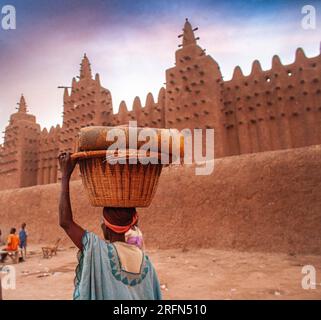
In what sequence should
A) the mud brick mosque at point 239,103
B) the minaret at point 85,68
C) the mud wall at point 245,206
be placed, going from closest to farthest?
1. the mud wall at point 245,206
2. the mud brick mosque at point 239,103
3. the minaret at point 85,68

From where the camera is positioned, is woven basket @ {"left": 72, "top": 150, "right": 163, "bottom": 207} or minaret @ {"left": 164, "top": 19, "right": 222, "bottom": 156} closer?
woven basket @ {"left": 72, "top": 150, "right": 163, "bottom": 207}

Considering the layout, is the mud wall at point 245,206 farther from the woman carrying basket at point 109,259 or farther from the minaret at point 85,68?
the minaret at point 85,68

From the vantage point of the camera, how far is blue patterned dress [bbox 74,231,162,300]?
5.98 feet

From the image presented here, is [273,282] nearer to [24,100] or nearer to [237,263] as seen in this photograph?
[237,263]

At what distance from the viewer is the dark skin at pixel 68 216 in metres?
1.90

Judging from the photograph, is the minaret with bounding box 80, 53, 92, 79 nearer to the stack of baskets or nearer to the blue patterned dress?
the stack of baskets

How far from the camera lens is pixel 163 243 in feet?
36.8

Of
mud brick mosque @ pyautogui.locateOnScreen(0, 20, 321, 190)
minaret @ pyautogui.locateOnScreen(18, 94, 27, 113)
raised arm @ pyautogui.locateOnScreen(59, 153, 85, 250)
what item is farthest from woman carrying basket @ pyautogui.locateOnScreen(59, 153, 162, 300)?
minaret @ pyautogui.locateOnScreen(18, 94, 27, 113)

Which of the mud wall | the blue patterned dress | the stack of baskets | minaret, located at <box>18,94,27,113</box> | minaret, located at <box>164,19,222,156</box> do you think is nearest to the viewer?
the blue patterned dress

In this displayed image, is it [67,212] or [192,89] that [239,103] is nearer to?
[192,89]

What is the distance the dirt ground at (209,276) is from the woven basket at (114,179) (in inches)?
171

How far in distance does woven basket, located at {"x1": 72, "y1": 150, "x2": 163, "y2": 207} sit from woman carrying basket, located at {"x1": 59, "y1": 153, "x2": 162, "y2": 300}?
7 centimetres

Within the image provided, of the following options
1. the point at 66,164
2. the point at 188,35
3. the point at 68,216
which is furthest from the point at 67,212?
the point at 188,35

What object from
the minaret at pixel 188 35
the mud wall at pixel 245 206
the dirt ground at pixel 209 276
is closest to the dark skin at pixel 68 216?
the dirt ground at pixel 209 276
